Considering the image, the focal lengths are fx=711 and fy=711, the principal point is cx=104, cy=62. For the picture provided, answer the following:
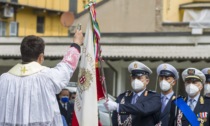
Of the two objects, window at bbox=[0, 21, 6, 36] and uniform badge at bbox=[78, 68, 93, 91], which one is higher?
window at bbox=[0, 21, 6, 36]

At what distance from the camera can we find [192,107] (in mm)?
8055

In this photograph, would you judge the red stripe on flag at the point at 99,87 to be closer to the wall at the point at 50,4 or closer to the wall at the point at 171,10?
the wall at the point at 171,10

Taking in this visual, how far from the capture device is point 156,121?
8.31 meters

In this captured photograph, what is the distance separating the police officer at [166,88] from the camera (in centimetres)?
834

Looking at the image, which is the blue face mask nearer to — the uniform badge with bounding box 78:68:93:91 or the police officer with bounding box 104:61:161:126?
the police officer with bounding box 104:61:161:126

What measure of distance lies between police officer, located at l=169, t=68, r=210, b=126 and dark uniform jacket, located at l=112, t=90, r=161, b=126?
214mm

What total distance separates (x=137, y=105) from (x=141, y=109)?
0.07 m

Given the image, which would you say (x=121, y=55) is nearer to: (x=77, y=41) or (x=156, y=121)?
(x=156, y=121)

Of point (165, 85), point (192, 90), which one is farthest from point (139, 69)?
point (192, 90)

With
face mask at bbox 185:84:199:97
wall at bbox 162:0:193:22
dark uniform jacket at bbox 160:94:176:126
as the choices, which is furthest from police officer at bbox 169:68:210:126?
wall at bbox 162:0:193:22

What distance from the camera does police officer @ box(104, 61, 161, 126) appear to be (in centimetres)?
789

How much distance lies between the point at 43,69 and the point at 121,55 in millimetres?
19584

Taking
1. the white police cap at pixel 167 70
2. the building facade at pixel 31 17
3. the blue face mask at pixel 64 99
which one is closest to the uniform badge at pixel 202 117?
the white police cap at pixel 167 70

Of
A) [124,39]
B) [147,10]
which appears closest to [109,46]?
[124,39]
